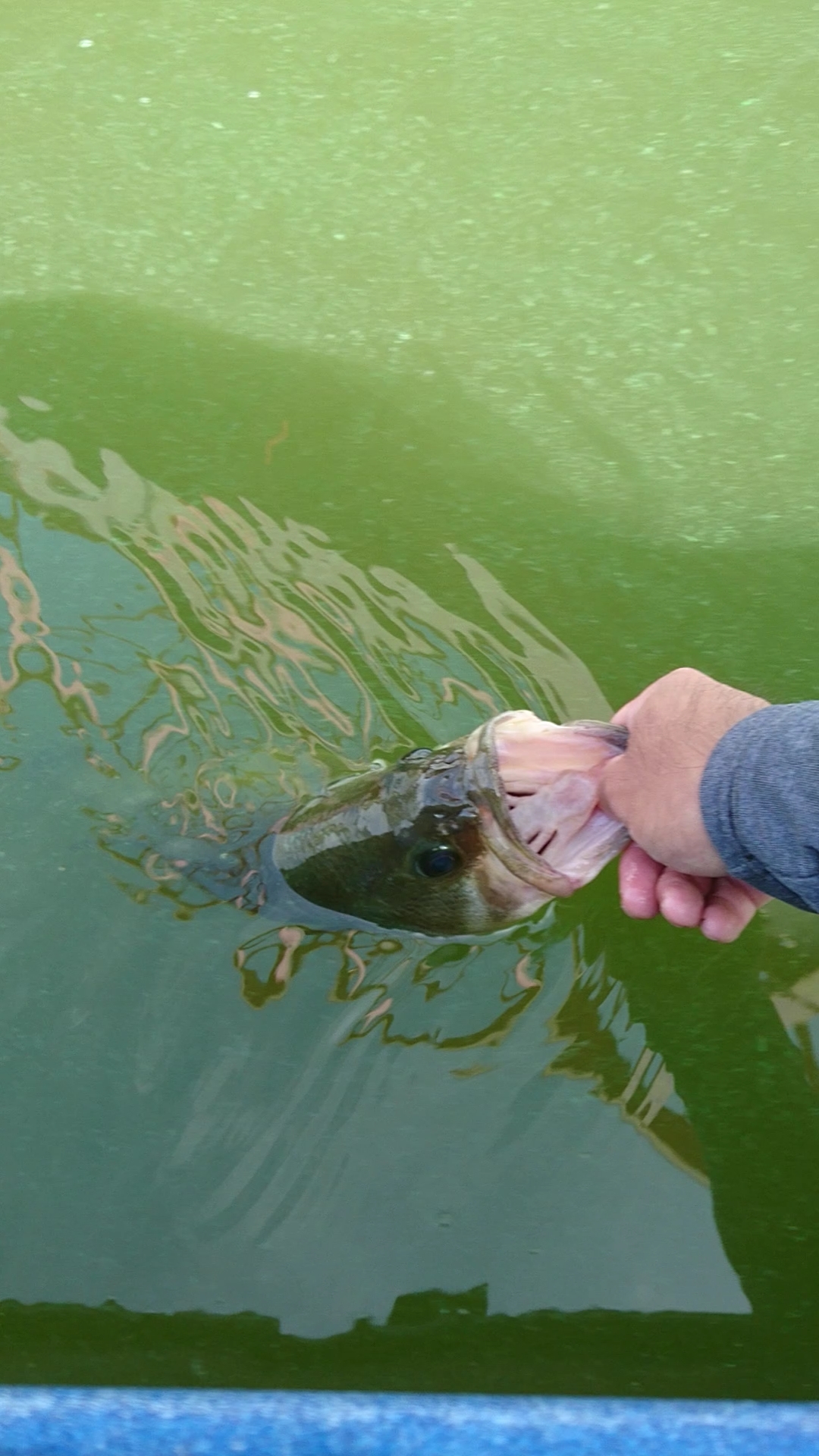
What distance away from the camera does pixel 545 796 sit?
82.5 inches

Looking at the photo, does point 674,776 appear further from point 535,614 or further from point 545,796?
point 535,614

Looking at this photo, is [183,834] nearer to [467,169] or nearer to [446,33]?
[467,169]

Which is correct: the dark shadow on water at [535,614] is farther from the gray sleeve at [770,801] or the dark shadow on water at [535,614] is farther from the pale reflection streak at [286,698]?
the gray sleeve at [770,801]

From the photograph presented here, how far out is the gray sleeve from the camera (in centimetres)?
173

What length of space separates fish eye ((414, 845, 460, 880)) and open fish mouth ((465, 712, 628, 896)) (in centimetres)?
10

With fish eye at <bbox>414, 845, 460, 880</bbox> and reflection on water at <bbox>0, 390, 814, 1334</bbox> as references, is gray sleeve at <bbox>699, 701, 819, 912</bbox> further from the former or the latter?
reflection on water at <bbox>0, 390, 814, 1334</bbox>

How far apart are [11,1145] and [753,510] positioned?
238cm

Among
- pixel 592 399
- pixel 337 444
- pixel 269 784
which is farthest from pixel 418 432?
pixel 269 784

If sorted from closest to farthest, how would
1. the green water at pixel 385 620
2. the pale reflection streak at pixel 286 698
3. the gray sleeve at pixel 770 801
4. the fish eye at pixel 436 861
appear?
the gray sleeve at pixel 770 801 → the fish eye at pixel 436 861 → the green water at pixel 385 620 → the pale reflection streak at pixel 286 698

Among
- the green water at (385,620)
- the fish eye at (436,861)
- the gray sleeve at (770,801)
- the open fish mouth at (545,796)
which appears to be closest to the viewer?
the gray sleeve at (770,801)

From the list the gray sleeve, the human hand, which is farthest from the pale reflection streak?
the gray sleeve

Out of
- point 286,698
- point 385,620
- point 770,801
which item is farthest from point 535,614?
point 770,801

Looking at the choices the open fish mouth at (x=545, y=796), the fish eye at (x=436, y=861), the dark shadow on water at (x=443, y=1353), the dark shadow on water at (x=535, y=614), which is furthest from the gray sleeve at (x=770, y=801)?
the dark shadow on water at (x=443, y=1353)

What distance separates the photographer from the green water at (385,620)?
256cm
